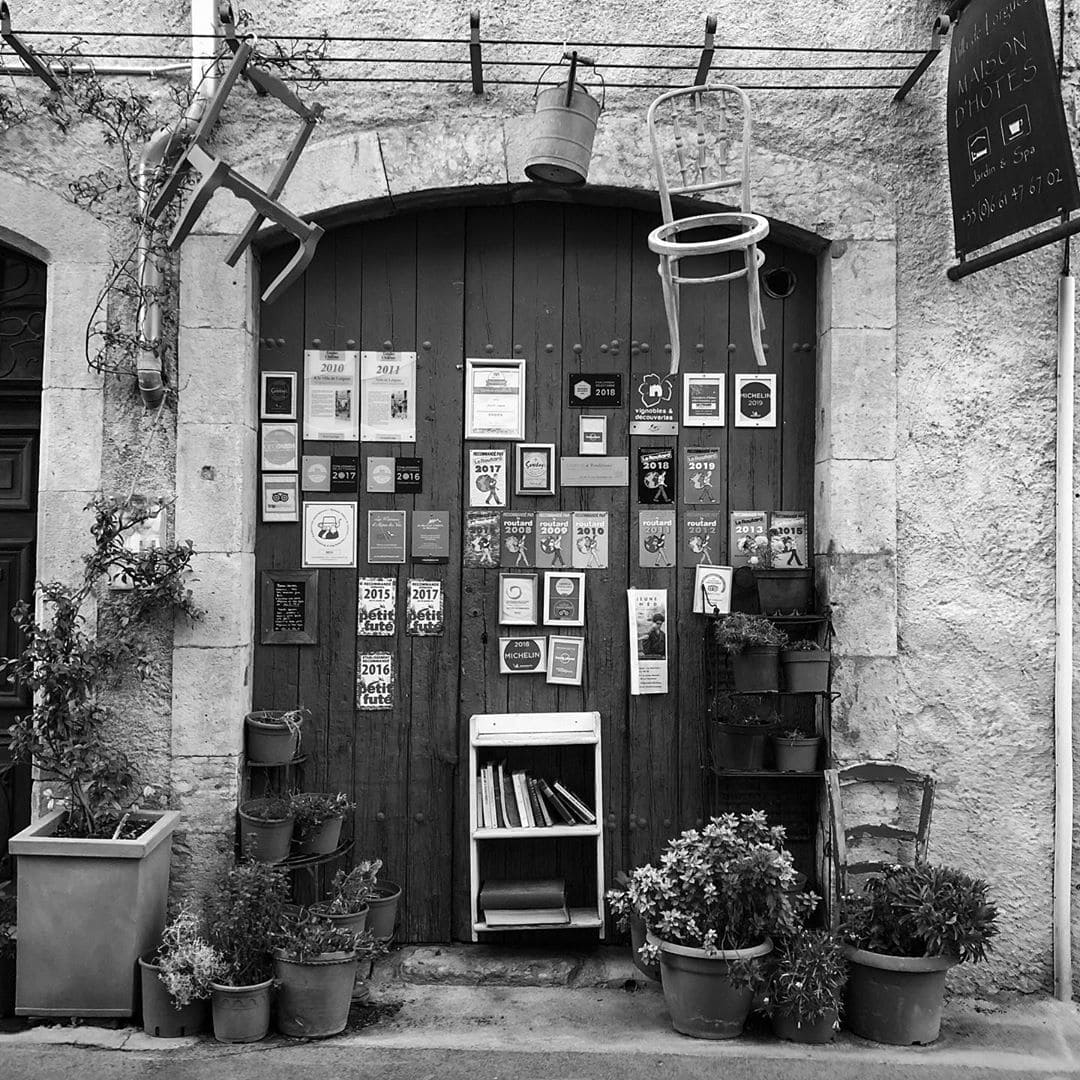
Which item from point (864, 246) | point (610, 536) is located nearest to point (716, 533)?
point (610, 536)

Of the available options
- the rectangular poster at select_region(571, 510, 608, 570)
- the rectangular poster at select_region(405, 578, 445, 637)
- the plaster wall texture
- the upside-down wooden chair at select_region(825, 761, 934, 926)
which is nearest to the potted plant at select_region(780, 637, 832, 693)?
the plaster wall texture

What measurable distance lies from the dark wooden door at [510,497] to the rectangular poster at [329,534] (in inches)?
2.0

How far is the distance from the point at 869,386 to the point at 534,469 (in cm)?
130

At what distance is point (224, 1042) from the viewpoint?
359 cm

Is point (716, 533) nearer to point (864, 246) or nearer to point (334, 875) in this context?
point (864, 246)

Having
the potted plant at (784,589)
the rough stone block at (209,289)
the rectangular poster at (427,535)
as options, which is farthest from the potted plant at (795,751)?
the rough stone block at (209,289)

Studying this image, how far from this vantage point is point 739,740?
13.3ft

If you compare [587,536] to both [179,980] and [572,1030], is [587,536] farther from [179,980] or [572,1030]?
[179,980]

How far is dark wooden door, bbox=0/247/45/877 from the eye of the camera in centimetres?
429

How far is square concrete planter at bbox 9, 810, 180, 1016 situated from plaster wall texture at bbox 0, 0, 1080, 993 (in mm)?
Result: 456

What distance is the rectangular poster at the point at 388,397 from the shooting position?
4.38 meters

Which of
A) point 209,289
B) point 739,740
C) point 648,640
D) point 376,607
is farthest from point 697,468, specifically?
point 209,289

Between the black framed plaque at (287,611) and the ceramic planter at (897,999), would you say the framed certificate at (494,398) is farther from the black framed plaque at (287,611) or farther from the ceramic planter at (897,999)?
the ceramic planter at (897,999)

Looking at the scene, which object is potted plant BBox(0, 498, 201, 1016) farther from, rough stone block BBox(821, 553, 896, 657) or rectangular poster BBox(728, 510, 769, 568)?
rough stone block BBox(821, 553, 896, 657)
